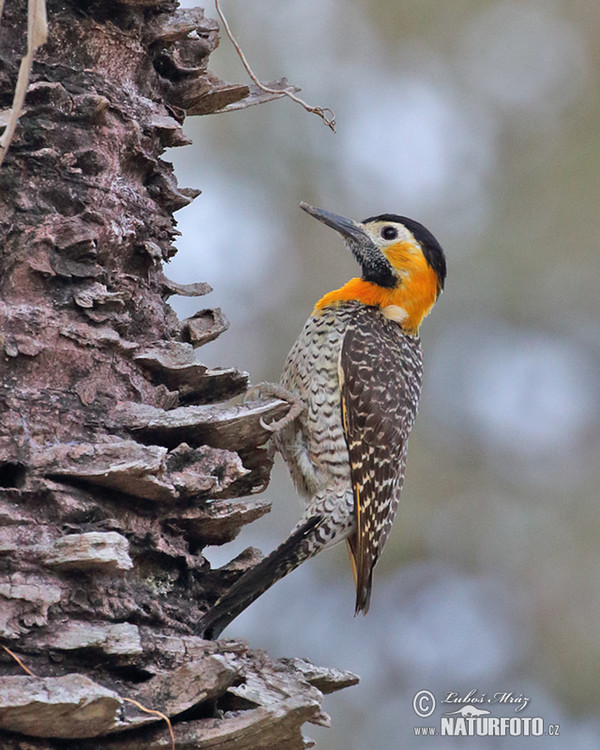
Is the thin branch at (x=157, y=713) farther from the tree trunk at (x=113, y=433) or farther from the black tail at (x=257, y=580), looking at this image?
the black tail at (x=257, y=580)

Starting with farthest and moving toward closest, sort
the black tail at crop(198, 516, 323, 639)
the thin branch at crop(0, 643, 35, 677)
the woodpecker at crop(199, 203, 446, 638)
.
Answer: the woodpecker at crop(199, 203, 446, 638), the black tail at crop(198, 516, 323, 639), the thin branch at crop(0, 643, 35, 677)

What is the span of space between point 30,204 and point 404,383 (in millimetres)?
2171

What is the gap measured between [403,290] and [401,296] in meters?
0.03

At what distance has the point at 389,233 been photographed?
4.43m

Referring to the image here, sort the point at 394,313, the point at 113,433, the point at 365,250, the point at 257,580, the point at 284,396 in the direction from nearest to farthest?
the point at 113,433 → the point at 257,580 → the point at 284,396 → the point at 394,313 → the point at 365,250

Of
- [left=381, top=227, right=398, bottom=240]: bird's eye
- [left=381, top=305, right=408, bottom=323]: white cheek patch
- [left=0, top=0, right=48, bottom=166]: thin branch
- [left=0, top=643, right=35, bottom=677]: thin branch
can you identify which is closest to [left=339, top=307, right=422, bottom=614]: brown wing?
[left=381, top=305, right=408, bottom=323]: white cheek patch

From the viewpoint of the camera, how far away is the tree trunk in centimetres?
195

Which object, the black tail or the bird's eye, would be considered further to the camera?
the bird's eye

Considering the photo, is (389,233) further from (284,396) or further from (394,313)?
(284,396)

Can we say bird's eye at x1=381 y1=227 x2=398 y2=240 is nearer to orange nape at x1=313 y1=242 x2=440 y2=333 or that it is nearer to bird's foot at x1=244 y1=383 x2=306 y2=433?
orange nape at x1=313 y1=242 x2=440 y2=333

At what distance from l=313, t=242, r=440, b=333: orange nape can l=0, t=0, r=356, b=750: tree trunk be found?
1720 millimetres

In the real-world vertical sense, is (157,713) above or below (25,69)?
below

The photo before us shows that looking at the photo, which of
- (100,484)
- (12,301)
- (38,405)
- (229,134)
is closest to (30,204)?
(12,301)

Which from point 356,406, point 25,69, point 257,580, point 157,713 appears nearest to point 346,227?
point 356,406
